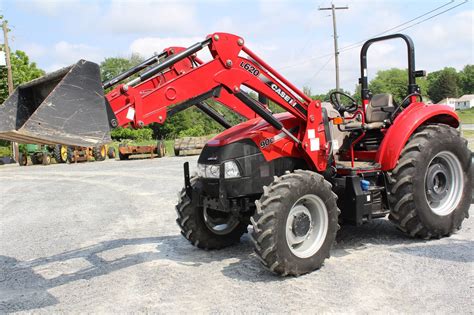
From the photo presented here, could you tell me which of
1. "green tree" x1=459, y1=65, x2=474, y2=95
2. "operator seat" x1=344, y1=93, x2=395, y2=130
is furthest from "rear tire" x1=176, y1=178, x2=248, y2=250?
"green tree" x1=459, y1=65, x2=474, y2=95

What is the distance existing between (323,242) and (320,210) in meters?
0.35

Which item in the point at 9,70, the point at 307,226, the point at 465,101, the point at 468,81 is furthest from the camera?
the point at 468,81

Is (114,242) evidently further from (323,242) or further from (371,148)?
(371,148)

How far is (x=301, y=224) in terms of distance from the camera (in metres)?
5.17

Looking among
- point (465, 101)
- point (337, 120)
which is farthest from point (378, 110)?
point (465, 101)

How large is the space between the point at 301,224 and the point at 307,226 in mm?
112

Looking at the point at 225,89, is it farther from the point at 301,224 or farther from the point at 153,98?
the point at 301,224

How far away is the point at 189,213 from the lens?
595cm

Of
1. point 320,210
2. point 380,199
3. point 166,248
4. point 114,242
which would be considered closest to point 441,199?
point 380,199

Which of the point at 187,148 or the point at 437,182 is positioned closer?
the point at 437,182

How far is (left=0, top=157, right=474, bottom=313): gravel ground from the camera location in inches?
167

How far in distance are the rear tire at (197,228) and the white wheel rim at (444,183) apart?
260 cm

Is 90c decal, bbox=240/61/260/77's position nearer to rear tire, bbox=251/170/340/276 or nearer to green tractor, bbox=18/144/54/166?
rear tire, bbox=251/170/340/276

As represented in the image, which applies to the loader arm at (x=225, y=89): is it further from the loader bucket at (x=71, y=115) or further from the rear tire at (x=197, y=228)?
the rear tire at (x=197, y=228)
